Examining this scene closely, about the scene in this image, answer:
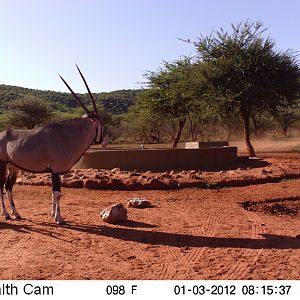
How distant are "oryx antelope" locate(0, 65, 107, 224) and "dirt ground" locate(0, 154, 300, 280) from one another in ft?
3.28

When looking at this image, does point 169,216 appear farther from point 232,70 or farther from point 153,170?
point 232,70

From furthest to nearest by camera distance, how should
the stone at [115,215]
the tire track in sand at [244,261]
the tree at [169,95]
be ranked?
the tree at [169,95] → the stone at [115,215] → the tire track in sand at [244,261]

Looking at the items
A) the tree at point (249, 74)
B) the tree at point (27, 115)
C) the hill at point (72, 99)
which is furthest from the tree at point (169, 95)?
the hill at point (72, 99)

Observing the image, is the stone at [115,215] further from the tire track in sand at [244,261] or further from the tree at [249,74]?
the tree at [249,74]

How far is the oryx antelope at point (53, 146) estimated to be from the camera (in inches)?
365

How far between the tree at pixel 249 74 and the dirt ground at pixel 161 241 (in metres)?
12.3

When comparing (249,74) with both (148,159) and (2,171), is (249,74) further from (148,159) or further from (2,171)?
(2,171)

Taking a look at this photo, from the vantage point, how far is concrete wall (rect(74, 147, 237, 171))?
18.0m

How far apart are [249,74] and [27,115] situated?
29398 mm

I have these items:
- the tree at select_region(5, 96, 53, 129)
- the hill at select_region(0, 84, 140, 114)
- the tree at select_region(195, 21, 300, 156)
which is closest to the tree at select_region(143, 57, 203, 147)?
the tree at select_region(195, 21, 300, 156)

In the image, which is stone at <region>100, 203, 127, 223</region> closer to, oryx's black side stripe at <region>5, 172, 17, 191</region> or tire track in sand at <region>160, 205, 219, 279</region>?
tire track in sand at <region>160, 205, 219, 279</region>

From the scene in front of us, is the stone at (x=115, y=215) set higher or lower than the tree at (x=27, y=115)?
lower

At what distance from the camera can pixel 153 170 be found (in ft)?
59.1

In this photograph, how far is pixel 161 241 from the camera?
7816 millimetres
